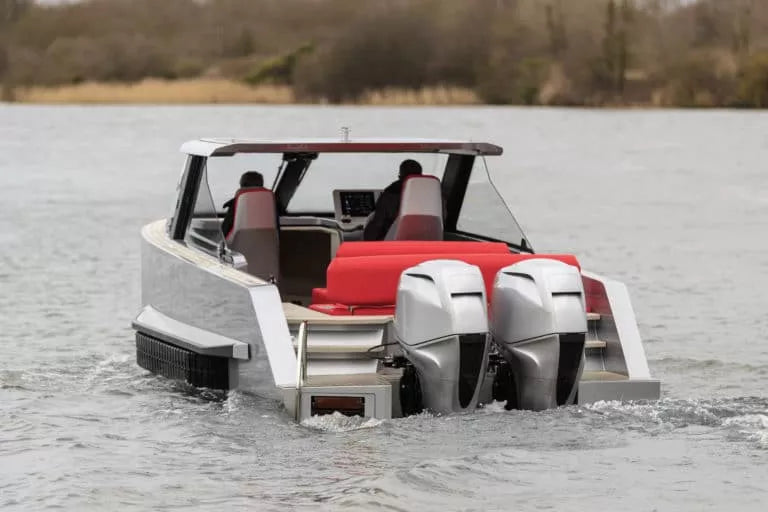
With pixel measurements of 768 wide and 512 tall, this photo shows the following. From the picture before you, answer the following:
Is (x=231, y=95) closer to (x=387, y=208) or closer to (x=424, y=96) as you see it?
(x=424, y=96)

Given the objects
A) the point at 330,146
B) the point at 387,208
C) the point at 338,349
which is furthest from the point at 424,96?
the point at 338,349

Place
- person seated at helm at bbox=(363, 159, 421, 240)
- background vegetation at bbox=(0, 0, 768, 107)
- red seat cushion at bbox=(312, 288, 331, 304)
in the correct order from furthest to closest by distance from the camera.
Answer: background vegetation at bbox=(0, 0, 768, 107) < person seated at helm at bbox=(363, 159, 421, 240) < red seat cushion at bbox=(312, 288, 331, 304)

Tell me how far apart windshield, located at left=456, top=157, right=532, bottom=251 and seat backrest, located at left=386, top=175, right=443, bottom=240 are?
1.13 feet

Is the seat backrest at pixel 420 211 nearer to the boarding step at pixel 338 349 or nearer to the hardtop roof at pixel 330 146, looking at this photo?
the hardtop roof at pixel 330 146

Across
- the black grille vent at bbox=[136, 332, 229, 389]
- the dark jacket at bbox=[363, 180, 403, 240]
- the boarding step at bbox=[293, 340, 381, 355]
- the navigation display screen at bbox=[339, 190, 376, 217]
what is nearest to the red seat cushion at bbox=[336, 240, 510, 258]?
the boarding step at bbox=[293, 340, 381, 355]

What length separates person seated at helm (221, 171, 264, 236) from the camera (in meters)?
10.2

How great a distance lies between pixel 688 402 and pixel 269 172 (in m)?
3.46

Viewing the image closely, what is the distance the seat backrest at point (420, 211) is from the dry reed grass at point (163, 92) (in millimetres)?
51212

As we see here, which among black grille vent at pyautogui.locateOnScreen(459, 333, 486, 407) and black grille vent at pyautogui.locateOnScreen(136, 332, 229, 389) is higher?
black grille vent at pyautogui.locateOnScreen(459, 333, 486, 407)

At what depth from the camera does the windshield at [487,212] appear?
34.0ft

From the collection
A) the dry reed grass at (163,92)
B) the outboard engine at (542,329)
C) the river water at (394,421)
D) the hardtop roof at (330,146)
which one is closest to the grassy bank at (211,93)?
the dry reed grass at (163,92)

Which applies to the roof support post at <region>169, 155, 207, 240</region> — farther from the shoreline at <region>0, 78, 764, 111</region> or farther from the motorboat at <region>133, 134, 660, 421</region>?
the shoreline at <region>0, 78, 764, 111</region>

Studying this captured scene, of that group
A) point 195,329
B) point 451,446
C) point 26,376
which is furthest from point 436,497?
point 26,376

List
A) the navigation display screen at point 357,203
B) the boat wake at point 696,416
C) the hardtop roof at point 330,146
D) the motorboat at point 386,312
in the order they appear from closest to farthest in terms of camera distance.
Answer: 1. the motorboat at point 386,312
2. the boat wake at point 696,416
3. the hardtop roof at point 330,146
4. the navigation display screen at point 357,203
